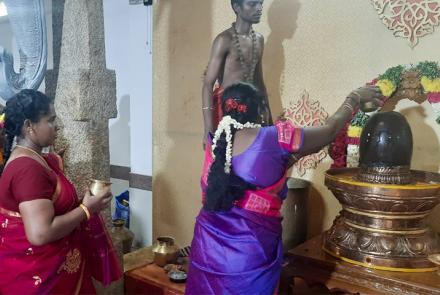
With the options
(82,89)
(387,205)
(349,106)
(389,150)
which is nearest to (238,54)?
(349,106)

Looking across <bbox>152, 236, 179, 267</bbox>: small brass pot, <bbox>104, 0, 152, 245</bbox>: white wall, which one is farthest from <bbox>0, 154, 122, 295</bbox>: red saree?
<bbox>104, 0, 152, 245</bbox>: white wall

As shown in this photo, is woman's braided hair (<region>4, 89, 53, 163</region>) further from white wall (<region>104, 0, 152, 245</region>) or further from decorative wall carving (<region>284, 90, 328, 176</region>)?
white wall (<region>104, 0, 152, 245</region>)

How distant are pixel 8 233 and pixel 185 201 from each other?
1.77 metres

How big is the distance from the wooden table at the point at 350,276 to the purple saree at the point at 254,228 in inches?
8.7

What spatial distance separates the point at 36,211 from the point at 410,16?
81.0 inches

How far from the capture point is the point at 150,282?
98.8 inches

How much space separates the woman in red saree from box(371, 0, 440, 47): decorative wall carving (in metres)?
1.75

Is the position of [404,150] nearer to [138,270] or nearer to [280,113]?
[280,113]

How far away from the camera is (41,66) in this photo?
8.49 feet

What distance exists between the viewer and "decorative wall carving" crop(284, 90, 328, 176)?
8.52 feet

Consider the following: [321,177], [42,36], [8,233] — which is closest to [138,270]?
[8,233]

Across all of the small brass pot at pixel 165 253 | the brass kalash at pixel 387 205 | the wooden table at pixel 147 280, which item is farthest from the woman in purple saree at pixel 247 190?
the small brass pot at pixel 165 253

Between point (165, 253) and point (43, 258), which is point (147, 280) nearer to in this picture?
point (165, 253)

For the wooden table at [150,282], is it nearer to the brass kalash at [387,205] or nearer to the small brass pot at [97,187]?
the small brass pot at [97,187]
